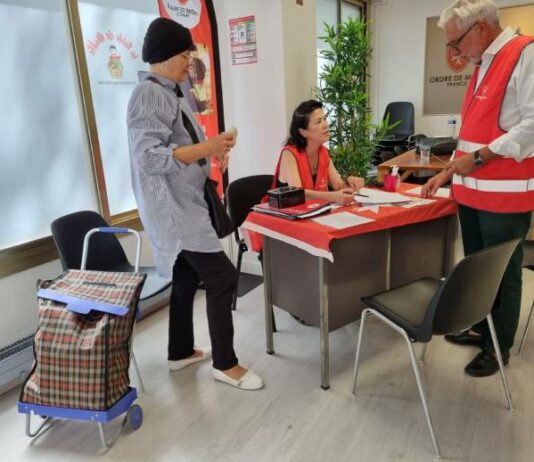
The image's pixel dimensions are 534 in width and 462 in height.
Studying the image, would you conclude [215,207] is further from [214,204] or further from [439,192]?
[439,192]

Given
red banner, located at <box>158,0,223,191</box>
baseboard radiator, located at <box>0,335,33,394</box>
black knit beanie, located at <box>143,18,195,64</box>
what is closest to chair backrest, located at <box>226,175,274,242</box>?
red banner, located at <box>158,0,223,191</box>

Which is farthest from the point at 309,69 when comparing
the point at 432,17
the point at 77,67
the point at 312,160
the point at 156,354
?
the point at 432,17

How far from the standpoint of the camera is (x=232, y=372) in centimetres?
208

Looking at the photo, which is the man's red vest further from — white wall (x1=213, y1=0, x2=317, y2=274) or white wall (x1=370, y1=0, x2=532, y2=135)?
white wall (x1=370, y1=0, x2=532, y2=135)

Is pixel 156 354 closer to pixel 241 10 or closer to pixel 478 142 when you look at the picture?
pixel 478 142

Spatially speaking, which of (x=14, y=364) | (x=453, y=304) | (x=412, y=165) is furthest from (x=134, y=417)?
(x=412, y=165)

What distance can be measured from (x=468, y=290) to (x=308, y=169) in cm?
118

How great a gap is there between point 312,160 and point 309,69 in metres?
1.15

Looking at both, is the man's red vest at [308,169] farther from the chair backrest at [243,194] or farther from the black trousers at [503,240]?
the black trousers at [503,240]

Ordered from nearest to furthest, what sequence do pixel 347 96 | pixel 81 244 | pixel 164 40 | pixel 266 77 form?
pixel 164 40 < pixel 81 244 < pixel 266 77 < pixel 347 96

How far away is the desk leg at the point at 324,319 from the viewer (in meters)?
1.88

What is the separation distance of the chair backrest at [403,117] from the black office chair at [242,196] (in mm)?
3798

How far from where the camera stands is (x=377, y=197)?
2.25 m

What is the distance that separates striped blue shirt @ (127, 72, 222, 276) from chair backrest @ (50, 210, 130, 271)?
51cm
